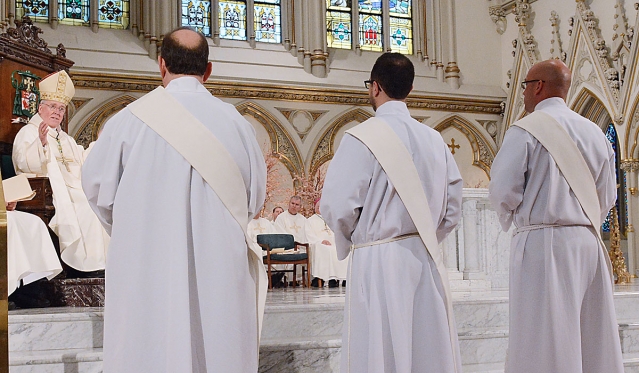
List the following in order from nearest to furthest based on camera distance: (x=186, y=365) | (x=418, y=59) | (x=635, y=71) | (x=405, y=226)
A: (x=186, y=365)
(x=405, y=226)
(x=635, y=71)
(x=418, y=59)

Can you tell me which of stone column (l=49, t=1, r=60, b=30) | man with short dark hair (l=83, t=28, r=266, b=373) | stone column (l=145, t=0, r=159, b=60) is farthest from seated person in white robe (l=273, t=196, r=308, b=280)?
man with short dark hair (l=83, t=28, r=266, b=373)

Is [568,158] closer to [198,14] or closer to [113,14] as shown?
[198,14]

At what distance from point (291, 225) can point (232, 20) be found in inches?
170

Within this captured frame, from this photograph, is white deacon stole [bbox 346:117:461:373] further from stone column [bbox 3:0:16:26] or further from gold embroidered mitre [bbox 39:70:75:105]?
stone column [bbox 3:0:16:26]

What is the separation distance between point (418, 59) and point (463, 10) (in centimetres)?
124

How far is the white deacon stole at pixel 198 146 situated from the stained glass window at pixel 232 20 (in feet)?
33.7

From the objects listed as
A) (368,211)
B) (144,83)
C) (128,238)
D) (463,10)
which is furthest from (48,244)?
(463,10)

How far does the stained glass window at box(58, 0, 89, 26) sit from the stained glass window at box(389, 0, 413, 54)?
522 cm

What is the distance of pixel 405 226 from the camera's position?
3.33 meters

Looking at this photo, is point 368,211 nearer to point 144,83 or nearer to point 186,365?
point 186,365

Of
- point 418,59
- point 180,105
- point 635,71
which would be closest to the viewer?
point 180,105

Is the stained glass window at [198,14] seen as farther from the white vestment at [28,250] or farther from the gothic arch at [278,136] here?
the white vestment at [28,250]

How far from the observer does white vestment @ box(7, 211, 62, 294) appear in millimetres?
4707

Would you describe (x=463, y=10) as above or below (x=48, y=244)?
above
